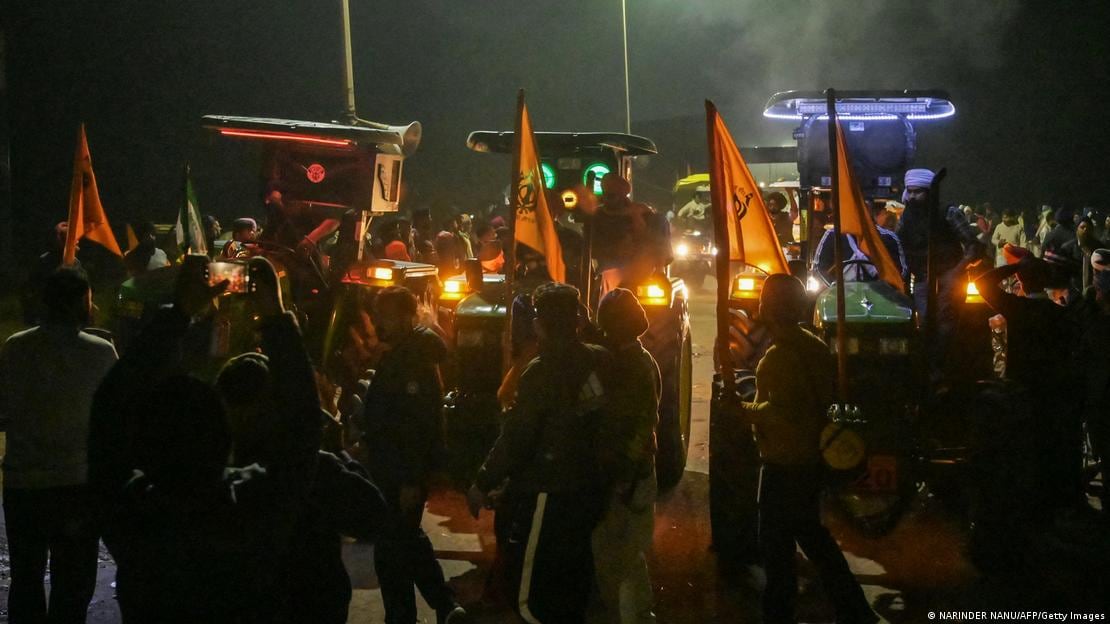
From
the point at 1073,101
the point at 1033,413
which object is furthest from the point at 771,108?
the point at 1073,101

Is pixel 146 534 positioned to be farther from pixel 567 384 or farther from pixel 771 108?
pixel 771 108

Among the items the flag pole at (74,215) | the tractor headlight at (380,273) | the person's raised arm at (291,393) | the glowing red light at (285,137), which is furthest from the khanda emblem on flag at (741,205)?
the flag pole at (74,215)

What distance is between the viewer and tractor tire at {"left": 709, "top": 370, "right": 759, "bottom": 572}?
6355mm

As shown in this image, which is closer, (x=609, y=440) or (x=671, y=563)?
(x=609, y=440)

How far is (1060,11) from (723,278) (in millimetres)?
27159

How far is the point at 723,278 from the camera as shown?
5.45 m

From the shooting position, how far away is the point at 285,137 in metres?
8.91

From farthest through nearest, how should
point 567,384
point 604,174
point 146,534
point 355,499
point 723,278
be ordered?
point 604,174, point 723,278, point 567,384, point 355,499, point 146,534

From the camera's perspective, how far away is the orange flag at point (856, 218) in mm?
6387

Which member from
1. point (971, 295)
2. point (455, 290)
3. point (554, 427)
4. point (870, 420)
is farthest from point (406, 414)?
point (971, 295)

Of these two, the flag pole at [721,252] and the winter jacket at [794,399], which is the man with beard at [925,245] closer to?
the flag pole at [721,252]

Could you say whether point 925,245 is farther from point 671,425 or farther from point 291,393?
point 291,393

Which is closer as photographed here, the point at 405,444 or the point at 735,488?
the point at 405,444

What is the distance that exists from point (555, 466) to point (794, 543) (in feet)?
4.42
